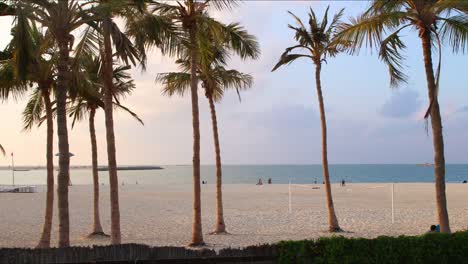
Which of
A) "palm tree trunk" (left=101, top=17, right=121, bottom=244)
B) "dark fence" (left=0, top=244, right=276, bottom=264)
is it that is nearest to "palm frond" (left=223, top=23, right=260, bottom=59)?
"palm tree trunk" (left=101, top=17, right=121, bottom=244)

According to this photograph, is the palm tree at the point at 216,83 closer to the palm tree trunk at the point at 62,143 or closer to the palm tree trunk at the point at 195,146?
the palm tree trunk at the point at 195,146

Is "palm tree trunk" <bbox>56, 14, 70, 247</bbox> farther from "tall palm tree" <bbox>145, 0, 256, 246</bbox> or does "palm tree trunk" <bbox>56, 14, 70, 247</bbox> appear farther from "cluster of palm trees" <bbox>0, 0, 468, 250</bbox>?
"tall palm tree" <bbox>145, 0, 256, 246</bbox>

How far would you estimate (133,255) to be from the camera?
20.1ft

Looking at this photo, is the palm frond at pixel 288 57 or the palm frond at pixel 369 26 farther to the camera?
the palm frond at pixel 288 57

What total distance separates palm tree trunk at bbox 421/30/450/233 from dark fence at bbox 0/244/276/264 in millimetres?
4369

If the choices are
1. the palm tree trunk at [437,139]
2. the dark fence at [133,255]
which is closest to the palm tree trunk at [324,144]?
the palm tree trunk at [437,139]

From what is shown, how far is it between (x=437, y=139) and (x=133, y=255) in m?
6.01

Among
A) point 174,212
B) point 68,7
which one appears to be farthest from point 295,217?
point 68,7

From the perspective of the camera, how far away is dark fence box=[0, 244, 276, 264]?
583 cm

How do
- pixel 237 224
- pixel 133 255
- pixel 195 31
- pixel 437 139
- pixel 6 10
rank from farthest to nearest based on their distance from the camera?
pixel 237 224
pixel 195 31
pixel 437 139
pixel 6 10
pixel 133 255

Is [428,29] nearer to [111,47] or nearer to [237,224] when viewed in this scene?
[111,47]

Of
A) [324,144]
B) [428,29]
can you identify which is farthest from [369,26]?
[324,144]

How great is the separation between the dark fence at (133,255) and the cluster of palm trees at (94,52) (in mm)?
3032

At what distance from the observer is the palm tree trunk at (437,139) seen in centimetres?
955
